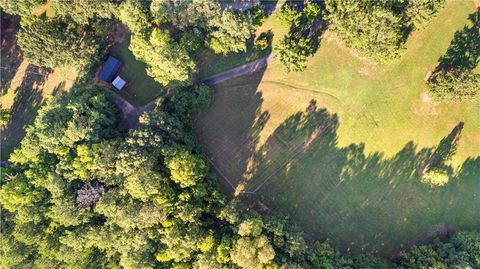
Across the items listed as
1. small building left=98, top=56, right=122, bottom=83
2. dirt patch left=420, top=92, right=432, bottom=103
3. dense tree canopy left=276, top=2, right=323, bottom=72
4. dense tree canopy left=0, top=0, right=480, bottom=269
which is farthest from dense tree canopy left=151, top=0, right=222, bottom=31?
dirt patch left=420, top=92, right=432, bottom=103

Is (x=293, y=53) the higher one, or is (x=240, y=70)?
(x=293, y=53)

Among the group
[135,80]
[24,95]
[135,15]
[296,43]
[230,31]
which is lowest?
[24,95]

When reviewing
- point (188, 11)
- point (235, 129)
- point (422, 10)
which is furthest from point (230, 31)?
point (422, 10)

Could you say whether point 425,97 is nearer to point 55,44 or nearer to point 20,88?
point 55,44

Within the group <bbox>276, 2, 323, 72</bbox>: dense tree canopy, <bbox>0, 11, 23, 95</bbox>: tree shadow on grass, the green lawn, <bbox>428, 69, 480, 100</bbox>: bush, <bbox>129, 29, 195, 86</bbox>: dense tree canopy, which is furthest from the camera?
<bbox>0, 11, 23, 95</bbox>: tree shadow on grass

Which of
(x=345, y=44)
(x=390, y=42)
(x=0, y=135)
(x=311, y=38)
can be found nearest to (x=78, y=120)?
(x=0, y=135)

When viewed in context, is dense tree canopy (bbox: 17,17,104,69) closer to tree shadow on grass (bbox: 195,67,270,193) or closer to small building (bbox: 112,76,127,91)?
small building (bbox: 112,76,127,91)

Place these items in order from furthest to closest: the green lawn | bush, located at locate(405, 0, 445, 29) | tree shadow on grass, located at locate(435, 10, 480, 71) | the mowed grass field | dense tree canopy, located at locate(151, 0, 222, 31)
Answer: the green lawn < the mowed grass field < tree shadow on grass, located at locate(435, 10, 480, 71) < dense tree canopy, located at locate(151, 0, 222, 31) < bush, located at locate(405, 0, 445, 29)
